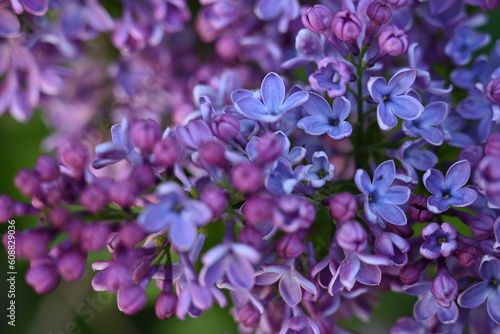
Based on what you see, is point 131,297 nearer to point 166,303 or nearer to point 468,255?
point 166,303

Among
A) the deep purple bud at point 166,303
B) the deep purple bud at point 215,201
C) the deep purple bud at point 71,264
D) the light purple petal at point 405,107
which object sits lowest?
the deep purple bud at point 166,303

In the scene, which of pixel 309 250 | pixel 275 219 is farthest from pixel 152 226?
pixel 309 250

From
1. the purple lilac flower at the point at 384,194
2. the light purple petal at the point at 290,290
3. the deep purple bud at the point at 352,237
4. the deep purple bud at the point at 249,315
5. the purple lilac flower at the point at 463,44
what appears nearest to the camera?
the deep purple bud at the point at 352,237

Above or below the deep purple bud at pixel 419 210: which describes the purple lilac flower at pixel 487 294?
below

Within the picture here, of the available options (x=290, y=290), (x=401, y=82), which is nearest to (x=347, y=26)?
(x=401, y=82)

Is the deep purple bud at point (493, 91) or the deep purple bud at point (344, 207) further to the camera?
the deep purple bud at point (493, 91)

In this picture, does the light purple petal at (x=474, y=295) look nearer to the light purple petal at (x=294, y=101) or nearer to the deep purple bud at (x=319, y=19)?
the light purple petal at (x=294, y=101)

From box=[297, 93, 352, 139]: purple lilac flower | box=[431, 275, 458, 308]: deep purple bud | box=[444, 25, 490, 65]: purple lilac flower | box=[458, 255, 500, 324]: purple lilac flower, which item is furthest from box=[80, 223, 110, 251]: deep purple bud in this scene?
box=[444, 25, 490, 65]: purple lilac flower

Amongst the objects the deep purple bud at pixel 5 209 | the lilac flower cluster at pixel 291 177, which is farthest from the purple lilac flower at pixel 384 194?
the deep purple bud at pixel 5 209
